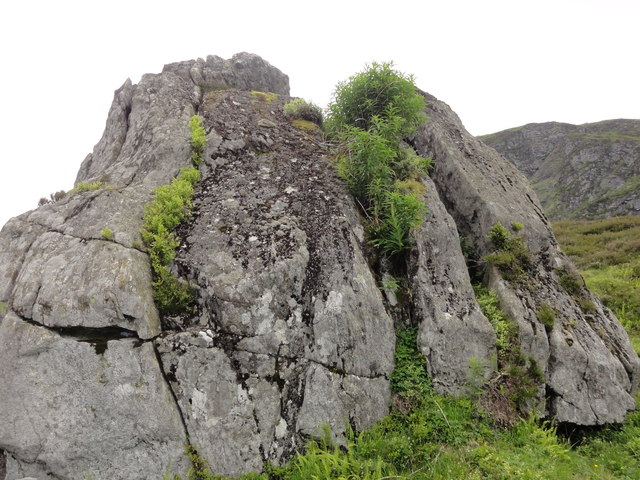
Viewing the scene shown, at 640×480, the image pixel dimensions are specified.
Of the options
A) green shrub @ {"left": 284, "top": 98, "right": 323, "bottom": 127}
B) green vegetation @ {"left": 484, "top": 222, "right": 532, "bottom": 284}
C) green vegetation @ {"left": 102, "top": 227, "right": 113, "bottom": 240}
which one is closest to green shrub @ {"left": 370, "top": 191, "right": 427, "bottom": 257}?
green vegetation @ {"left": 484, "top": 222, "right": 532, "bottom": 284}

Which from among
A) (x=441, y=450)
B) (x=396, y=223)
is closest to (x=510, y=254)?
(x=396, y=223)

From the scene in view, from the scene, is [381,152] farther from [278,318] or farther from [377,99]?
[278,318]

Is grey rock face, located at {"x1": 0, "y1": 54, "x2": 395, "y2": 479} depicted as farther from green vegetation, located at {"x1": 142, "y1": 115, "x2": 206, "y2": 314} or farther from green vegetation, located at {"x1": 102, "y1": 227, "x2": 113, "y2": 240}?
green vegetation, located at {"x1": 142, "y1": 115, "x2": 206, "y2": 314}

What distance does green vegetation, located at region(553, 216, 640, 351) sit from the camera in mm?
17502

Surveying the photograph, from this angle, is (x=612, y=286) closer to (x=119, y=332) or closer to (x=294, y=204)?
(x=294, y=204)

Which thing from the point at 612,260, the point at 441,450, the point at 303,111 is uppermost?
the point at 303,111

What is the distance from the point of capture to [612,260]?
25.3m

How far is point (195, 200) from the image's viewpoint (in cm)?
1000

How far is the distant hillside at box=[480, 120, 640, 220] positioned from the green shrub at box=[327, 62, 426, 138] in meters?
71.6

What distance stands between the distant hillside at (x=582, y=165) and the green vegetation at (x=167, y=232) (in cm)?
7862

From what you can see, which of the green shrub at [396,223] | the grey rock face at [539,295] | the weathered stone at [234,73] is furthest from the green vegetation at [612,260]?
the weathered stone at [234,73]

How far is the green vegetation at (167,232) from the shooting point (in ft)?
25.9

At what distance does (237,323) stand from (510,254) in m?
8.55

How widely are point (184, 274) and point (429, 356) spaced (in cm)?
644
